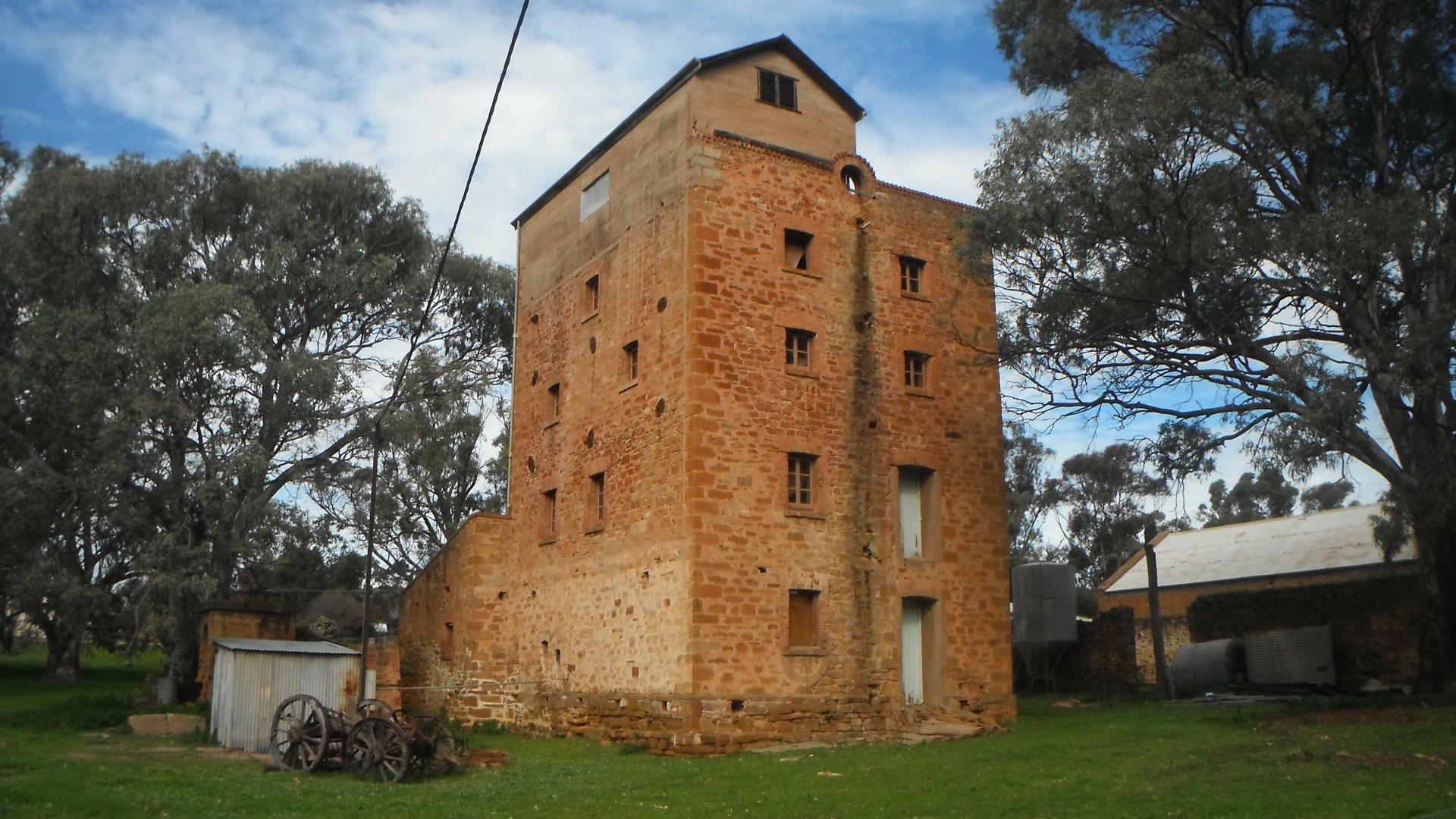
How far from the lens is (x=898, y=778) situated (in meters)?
14.7

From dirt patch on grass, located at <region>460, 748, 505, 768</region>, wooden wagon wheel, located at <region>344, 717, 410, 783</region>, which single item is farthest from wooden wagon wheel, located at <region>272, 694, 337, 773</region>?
dirt patch on grass, located at <region>460, 748, 505, 768</region>

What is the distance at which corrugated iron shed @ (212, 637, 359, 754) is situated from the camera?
19719mm

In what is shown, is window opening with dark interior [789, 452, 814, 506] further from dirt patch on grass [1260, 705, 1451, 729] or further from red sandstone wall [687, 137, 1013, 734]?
dirt patch on grass [1260, 705, 1451, 729]

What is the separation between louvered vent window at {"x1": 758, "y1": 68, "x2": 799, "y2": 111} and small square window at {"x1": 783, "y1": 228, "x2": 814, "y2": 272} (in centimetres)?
264

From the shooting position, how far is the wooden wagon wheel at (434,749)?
50.7 feet

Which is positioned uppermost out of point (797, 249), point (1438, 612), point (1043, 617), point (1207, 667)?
point (797, 249)

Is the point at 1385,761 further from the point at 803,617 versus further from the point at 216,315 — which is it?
the point at 216,315

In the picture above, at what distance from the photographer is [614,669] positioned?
21.0 m

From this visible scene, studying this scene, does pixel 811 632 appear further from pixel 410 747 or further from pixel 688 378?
pixel 410 747

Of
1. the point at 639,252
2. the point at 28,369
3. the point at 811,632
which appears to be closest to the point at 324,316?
the point at 28,369

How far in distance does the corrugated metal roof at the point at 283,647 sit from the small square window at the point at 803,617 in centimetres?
793

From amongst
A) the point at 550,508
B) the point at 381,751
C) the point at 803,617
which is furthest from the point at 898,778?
the point at 550,508

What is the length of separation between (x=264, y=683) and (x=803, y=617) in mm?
9300

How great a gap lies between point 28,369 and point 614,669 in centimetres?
1725
